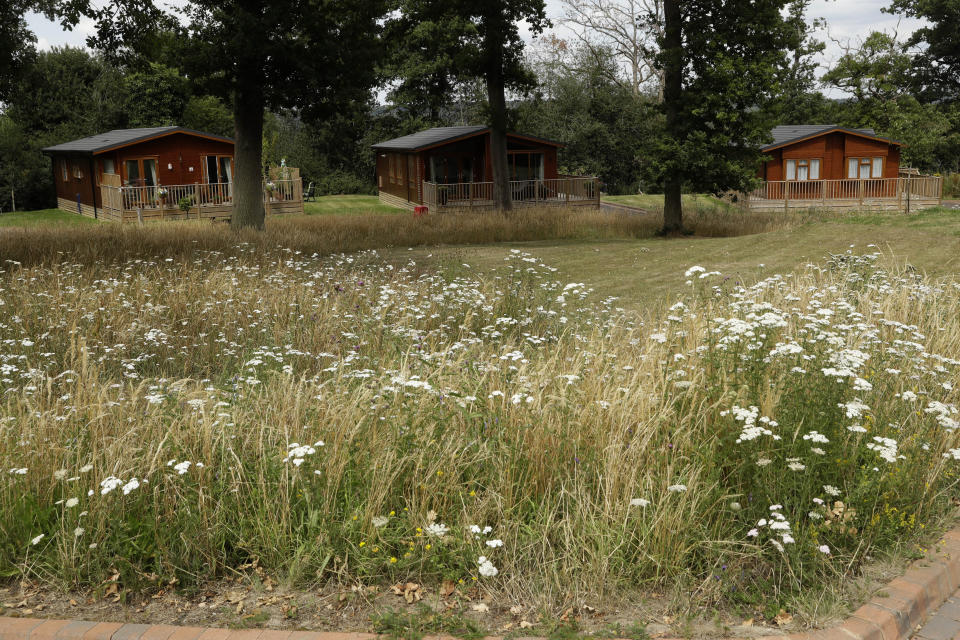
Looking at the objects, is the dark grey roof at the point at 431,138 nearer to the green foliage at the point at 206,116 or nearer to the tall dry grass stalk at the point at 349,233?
the green foliage at the point at 206,116

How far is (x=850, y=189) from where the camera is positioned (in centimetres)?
4009

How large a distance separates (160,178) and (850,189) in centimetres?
3138

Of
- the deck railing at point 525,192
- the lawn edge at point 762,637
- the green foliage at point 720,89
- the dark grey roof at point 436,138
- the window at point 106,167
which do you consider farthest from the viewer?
the dark grey roof at point 436,138

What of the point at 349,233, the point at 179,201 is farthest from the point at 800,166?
the point at 349,233

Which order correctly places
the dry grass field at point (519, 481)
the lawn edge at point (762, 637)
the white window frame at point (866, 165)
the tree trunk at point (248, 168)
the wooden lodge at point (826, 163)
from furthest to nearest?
the white window frame at point (866, 165), the wooden lodge at point (826, 163), the tree trunk at point (248, 168), the dry grass field at point (519, 481), the lawn edge at point (762, 637)

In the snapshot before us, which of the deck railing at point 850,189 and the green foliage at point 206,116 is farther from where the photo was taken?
the green foliage at point 206,116

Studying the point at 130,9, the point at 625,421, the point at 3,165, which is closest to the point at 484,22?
the point at 130,9

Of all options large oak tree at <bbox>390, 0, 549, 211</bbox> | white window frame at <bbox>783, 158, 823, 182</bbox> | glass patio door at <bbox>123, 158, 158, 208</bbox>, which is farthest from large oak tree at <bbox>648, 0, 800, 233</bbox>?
glass patio door at <bbox>123, 158, 158, 208</bbox>

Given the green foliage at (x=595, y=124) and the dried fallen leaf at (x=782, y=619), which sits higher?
the green foliage at (x=595, y=124)

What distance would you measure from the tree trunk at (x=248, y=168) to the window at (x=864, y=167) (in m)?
32.0

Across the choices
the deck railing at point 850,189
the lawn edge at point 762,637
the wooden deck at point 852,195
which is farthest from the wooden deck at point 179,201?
the lawn edge at point 762,637

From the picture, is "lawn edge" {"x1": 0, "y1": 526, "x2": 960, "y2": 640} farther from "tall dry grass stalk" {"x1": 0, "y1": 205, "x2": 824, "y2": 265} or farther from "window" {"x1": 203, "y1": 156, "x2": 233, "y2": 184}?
"window" {"x1": 203, "y1": 156, "x2": 233, "y2": 184}

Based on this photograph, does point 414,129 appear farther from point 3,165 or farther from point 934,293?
point 934,293

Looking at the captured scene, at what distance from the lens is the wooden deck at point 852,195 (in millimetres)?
36750
